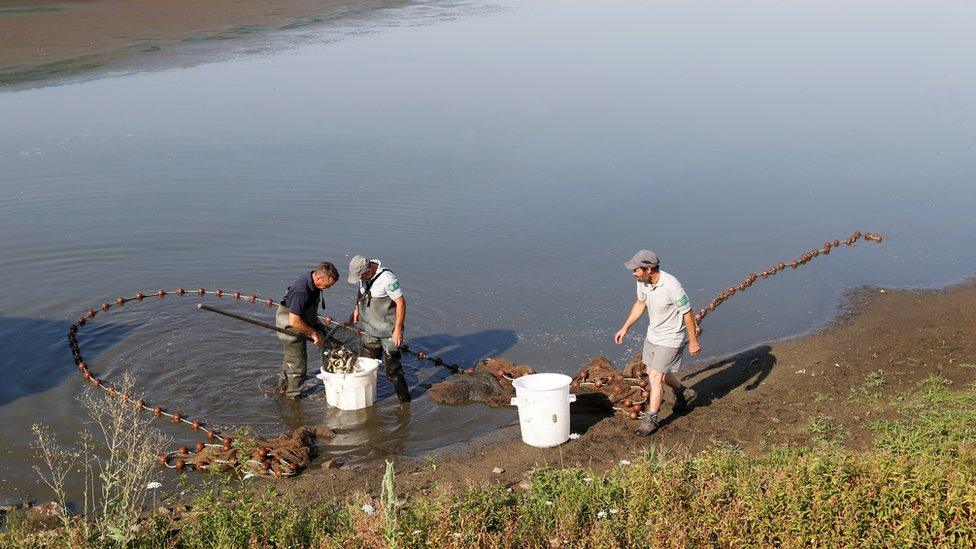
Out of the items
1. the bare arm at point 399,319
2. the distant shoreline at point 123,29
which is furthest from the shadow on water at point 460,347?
the distant shoreline at point 123,29

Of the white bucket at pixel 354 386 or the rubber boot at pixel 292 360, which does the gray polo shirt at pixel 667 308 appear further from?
the rubber boot at pixel 292 360

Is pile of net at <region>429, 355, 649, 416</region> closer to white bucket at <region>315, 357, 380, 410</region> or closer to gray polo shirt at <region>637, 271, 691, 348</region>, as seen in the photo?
white bucket at <region>315, 357, 380, 410</region>

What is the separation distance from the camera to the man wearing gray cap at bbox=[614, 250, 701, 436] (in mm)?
9773

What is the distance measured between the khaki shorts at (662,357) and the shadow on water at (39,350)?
22.1 feet

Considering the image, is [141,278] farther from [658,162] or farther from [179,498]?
[658,162]

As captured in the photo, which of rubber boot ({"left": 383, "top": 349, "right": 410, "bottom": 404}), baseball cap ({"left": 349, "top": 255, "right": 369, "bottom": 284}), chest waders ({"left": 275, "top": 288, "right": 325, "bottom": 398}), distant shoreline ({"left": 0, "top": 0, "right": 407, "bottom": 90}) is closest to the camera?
baseball cap ({"left": 349, "top": 255, "right": 369, "bottom": 284})

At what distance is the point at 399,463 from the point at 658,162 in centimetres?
1259

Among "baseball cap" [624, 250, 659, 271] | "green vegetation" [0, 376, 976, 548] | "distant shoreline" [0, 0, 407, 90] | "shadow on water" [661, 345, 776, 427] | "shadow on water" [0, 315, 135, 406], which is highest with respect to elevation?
"distant shoreline" [0, 0, 407, 90]

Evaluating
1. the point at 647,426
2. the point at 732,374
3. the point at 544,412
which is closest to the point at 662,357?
the point at 647,426

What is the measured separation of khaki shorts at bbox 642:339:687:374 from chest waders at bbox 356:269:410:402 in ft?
8.81

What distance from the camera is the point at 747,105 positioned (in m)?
26.1

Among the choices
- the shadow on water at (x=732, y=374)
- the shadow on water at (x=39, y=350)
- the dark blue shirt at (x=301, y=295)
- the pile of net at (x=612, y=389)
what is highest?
the dark blue shirt at (x=301, y=295)

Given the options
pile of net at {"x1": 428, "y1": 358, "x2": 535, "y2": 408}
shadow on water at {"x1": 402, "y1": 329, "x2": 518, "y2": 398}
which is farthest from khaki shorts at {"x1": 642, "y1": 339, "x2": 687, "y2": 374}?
shadow on water at {"x1": 402, "y1": 329, "x2": 518, "y2": 398}

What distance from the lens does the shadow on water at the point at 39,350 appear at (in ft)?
38.5
